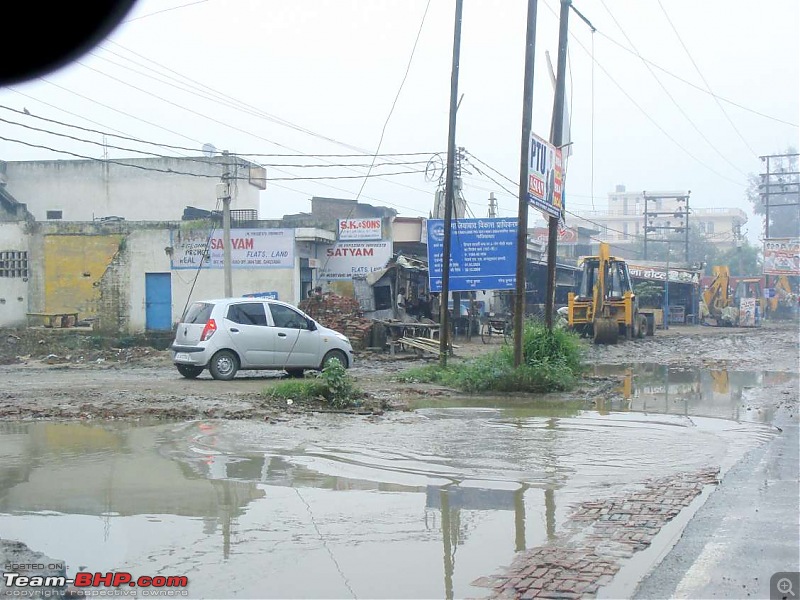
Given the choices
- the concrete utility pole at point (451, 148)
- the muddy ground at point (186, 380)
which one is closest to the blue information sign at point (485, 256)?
the muddy ground at point (186, 380)

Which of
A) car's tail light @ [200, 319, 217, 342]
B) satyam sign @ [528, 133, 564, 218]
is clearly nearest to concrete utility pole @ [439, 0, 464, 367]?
satyam sign @ [528, 133, 564, 218]

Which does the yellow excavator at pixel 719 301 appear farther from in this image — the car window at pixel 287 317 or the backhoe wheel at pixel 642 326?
the car window at pixel 287 317

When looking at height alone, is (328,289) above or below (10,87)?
below

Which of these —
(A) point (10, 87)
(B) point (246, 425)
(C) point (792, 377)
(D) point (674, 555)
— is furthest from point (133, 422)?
(C) point (792, 377)

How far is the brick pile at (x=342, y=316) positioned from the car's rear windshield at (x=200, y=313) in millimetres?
8243

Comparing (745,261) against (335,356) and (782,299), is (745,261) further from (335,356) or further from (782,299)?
(335,356)

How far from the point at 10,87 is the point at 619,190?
143m

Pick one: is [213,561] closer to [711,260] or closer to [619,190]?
[711,260]

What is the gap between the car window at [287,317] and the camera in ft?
57.5

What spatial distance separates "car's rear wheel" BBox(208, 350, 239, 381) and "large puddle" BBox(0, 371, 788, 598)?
5491 millimetres

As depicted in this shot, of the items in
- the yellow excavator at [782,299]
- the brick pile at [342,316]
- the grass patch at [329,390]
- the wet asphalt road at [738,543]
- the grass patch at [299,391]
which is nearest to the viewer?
the wet asphalt road at [738,543]

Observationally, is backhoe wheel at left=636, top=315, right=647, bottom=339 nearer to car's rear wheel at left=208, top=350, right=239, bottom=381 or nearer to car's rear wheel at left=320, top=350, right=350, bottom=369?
car's rear wheel at left=320, top=350, right=350, bottom=369

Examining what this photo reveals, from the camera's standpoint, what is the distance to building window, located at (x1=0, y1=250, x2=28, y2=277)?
100 feet

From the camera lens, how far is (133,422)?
11.3m
